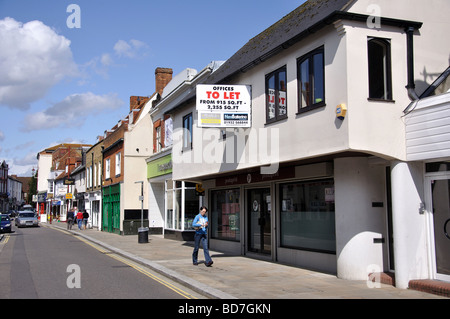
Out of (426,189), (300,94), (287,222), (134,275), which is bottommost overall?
(134,275)

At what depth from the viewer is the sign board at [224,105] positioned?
517 inches

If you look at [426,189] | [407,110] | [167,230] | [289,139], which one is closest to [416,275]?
[426,189]

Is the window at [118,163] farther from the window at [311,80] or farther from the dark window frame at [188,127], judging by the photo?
the window at [311,80]

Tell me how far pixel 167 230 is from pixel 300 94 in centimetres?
1538

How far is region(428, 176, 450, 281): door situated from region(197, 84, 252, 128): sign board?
223 inches

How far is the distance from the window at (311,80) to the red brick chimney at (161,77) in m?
20.0

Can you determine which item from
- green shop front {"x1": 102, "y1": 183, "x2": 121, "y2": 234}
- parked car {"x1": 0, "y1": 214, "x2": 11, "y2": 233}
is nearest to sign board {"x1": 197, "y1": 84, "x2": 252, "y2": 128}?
green shop front {"x1": 102, "y1": 183, "x2": 121, "y2": 234}

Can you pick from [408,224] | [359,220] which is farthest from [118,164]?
[408,224]

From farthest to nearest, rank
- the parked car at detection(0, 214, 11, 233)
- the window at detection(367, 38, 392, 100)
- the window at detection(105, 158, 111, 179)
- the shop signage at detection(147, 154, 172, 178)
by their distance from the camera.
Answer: the window at detection(105, 158, 111, 179), the parked car at detection(0, 214, 11, 233), the shop signage at detection(147, 154, 172, 178), the window at detection(367, 38, 392, 100)

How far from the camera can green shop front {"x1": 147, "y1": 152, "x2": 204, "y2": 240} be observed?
22.7 metres

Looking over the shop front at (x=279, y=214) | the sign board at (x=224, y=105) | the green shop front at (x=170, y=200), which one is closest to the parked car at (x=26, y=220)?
the green shop front at (x=170, y=200)

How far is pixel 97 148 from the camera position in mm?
39406

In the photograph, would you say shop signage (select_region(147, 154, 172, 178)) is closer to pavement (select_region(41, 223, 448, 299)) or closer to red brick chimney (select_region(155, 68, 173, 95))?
red brick chimney (select_region(155, 68, 173, 95))
